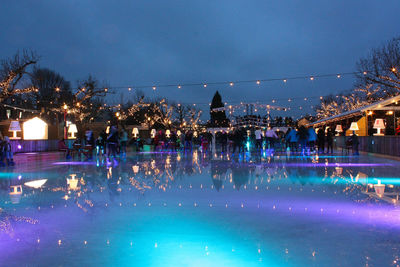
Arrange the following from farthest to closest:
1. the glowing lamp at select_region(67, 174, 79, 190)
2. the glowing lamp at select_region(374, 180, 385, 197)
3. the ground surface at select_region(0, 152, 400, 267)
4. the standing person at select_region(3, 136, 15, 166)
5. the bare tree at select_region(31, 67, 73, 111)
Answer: the bare tree at select_region(31, 67, 73, 111) < the standing person at select_region(3, 136, 15, 166) < the glowing lamp at select_region(67, 174, 79, 190) < the glowing lamp at select_region(374, 180, 385, 197) < the ground surface at select_region(0, 152, 400, 267)

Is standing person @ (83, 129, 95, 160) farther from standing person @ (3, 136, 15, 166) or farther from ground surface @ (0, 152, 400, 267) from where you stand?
ground surface @ (0, 152, 400, 267)

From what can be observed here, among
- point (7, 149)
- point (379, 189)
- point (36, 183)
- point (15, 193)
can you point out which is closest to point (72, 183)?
point (36, 183)

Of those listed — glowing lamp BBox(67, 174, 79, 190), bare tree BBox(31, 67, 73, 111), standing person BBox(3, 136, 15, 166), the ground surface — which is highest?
bare tree BBox(31, 67, 73, 111)

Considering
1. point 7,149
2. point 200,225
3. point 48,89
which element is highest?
point 48,89

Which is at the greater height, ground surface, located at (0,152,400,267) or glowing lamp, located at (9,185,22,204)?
glowing lamp, located at (9,185,22,204)

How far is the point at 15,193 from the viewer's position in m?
7.86

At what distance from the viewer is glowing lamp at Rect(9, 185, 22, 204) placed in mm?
7025

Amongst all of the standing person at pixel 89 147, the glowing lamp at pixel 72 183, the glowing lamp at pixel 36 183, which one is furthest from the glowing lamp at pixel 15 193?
the standing person at pixel 89 147

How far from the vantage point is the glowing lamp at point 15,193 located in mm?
7025

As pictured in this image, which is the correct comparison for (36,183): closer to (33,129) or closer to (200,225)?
(200,225)

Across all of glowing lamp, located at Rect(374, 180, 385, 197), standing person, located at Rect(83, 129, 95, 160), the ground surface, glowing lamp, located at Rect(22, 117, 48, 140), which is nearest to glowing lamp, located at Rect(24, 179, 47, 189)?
the ground surface

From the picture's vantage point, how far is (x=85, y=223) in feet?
16.6

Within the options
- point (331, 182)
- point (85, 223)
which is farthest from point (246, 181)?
point (85, 223)

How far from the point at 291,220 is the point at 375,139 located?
62.3 feet
